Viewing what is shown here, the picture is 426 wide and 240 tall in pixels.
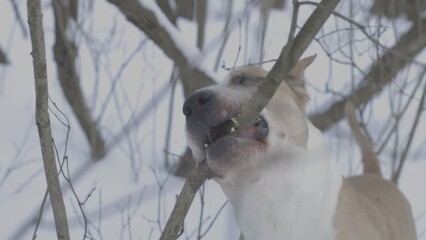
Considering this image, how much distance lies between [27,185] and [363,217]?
2280 millimetres

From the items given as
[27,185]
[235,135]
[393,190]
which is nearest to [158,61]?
[27,185]

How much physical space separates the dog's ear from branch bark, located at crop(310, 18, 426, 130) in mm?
1666

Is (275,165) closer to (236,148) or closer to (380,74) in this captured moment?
(236,148)

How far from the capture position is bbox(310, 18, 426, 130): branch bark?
4648 mm

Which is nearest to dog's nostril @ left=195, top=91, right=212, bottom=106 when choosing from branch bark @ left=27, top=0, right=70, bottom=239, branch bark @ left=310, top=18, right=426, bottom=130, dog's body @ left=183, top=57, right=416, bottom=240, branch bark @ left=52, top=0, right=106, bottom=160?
dog's body @ left=183, top=57, right=416, bottom=240

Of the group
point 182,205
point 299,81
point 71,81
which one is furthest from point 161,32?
point 182,205

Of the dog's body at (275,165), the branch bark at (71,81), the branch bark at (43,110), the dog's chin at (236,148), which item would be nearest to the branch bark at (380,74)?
the branch bark at (71,81)

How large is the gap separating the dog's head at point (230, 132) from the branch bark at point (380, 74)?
2075 millimetres

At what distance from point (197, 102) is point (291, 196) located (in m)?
0.45

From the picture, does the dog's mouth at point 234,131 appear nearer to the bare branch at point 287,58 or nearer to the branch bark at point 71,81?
the bare branch at point 287,58

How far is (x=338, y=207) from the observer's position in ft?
9.08

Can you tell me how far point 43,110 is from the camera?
2.14 m

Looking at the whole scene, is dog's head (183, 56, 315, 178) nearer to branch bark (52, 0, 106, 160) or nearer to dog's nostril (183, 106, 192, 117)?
dog's nostril (183, 106, 192, 117)

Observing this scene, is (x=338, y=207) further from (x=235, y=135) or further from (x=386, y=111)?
(x=386, y=111)
